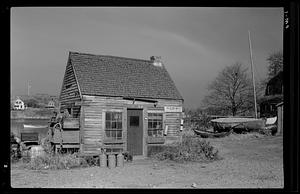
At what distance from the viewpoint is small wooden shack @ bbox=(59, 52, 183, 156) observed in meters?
8.34

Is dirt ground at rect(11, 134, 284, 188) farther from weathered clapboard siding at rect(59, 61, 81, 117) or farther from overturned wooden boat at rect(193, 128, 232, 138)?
weathered clapboard siding at rect(59, 61, 81, 117)

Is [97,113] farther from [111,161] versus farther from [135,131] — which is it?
[111,161]

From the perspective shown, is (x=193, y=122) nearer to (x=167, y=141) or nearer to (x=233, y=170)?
(x=167, y=141)

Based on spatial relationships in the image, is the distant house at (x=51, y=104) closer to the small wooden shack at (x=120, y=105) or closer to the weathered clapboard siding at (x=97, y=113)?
the small wooden shack at (x=120, y=105)

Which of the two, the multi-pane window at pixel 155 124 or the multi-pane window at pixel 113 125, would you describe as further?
the multi-pane window at pixel 155 124

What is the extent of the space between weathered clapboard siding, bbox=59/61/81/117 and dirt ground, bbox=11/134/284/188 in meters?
1.71

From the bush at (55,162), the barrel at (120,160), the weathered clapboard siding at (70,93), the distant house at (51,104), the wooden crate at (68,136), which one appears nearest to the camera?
the distant house at (51,104)

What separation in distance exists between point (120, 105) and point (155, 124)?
124cm

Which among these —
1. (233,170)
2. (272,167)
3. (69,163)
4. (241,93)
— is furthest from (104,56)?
(272,167)

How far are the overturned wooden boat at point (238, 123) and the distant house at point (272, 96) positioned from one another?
26 cm

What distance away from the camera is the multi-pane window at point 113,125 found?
8.71 m

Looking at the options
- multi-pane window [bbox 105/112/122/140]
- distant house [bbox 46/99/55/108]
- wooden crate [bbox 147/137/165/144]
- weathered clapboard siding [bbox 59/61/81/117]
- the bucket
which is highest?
weathered clapboard siding [bbox 59/61/81/117]

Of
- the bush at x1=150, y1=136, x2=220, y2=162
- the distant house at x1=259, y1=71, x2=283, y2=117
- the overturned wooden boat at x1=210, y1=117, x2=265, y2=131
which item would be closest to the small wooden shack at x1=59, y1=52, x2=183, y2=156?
→ the bush at x1=150, y1=136, x2=220, y2=162

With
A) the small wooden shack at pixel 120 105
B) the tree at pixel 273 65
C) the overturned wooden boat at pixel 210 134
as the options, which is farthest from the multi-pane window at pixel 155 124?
the tree at pixel 273 65
